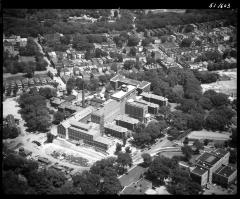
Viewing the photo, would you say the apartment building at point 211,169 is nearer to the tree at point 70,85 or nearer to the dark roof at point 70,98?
the dark roof at point 70,98

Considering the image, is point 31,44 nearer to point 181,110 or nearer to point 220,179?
point 181,110

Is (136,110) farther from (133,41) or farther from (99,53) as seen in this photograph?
(133,41)

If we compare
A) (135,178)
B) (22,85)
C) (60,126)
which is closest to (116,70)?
(22,85)

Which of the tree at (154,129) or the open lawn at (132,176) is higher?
the tree at (154,129)

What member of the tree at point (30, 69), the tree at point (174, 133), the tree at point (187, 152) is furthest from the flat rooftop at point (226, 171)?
the tree at point (30, 69)

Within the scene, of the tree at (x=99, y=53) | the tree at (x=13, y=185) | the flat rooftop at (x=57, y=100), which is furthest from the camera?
the tree at (x=99, y=53)

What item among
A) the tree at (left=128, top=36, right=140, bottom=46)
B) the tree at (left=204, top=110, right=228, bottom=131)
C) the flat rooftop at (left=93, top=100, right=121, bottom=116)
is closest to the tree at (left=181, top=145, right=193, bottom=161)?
the tree at (left=204, top=110, right=228, bottom=131)

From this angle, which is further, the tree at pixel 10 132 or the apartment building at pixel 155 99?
the apartment building at pixel 155 99

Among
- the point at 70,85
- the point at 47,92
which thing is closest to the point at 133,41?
the point at 70,85
